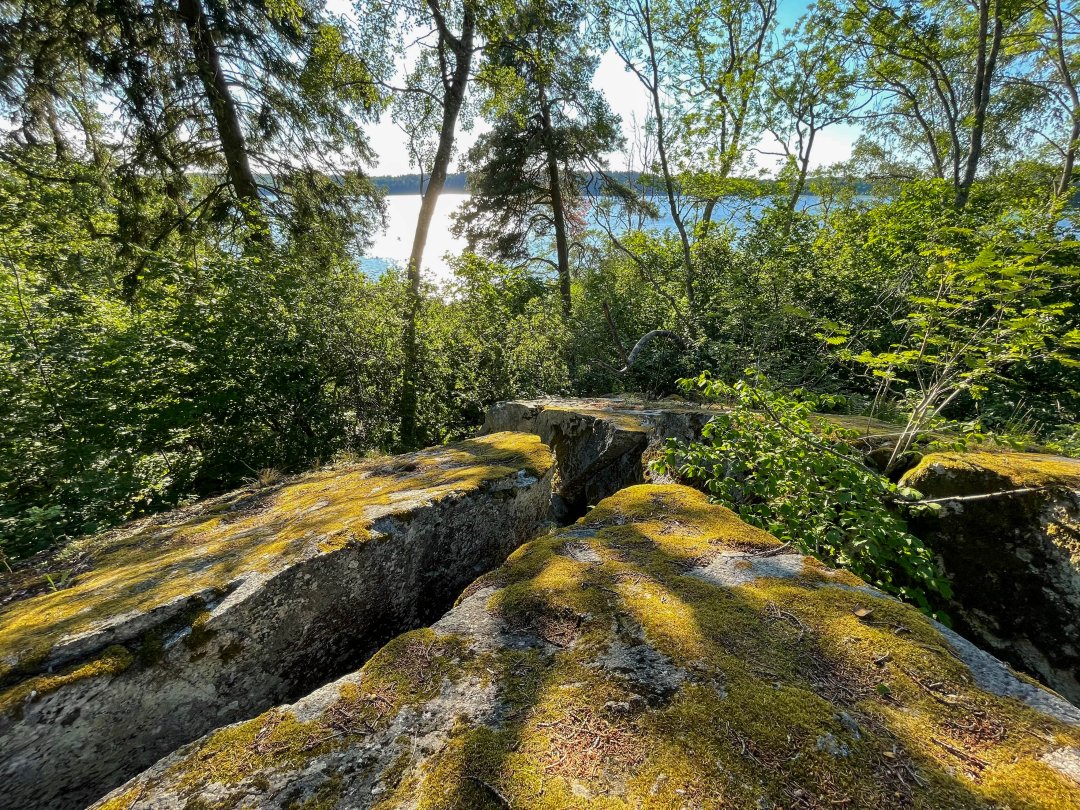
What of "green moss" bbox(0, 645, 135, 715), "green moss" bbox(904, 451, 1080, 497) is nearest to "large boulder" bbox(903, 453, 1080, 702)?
"green moss" bbox(904, 451, 1080, 497)

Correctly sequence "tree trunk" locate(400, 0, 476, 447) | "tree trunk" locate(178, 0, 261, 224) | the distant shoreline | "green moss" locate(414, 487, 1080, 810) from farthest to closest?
1. the distant shoreline
2. "tree trunk" locate(178, 0, 261, 224)
3. "tree trunk" locate(400, 0, 476, 447)
4. "green moss" locate(414, 487, 1080, 810)

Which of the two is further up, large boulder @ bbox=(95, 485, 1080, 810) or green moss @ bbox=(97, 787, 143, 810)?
Answer: large boulder @ bbox=(95, 485, 1080, 810)

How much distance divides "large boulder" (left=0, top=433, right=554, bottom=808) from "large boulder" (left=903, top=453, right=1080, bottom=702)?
273 centimetres

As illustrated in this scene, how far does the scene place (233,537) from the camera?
8.68 ft

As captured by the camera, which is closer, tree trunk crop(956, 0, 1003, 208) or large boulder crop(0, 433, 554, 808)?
large boulder crop(0, 433, 554, 808)

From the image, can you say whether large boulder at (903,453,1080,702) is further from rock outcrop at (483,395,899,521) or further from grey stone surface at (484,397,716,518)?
grey stone surface at (484,397,716,518)

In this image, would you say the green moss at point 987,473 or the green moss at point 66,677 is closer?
the green moss at point 66,677

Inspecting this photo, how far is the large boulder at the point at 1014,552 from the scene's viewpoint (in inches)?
90.9

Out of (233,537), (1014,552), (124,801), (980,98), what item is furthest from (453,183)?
(124,801)

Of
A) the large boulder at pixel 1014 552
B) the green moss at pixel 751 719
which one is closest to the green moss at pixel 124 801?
the green moss at pixel 751 719

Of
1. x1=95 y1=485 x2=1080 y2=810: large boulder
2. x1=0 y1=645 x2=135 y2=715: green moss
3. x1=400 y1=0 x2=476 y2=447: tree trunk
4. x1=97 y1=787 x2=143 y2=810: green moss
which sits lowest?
x1=0 y1=645 x2=135 y2=715: green moss

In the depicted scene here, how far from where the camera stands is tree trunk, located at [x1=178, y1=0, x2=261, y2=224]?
7379 mm

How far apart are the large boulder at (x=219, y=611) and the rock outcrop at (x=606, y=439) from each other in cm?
142

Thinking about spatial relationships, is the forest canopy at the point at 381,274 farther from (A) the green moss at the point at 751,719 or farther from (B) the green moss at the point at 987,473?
(A) the green moss at the point at 751,719
